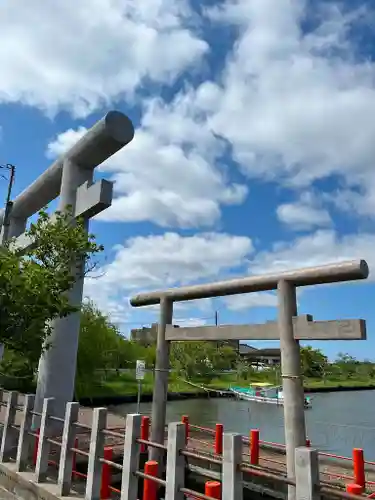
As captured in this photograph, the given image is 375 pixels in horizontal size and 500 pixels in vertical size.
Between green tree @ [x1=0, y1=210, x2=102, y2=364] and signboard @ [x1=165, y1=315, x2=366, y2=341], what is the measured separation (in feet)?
8.39

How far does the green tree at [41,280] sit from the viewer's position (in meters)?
→ 8.32

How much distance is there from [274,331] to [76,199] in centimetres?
546

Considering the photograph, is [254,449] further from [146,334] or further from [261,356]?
[261,356]

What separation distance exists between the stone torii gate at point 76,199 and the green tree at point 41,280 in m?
0.27

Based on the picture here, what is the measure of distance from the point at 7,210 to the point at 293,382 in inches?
394

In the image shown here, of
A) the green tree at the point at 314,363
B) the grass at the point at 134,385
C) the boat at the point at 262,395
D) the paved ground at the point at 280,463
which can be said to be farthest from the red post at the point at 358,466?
the green tree at the point at 314,363

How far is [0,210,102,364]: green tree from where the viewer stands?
8320mm

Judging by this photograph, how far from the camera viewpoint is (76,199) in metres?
9.98

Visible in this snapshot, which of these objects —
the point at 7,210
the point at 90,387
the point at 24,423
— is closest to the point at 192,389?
the point at 90,387

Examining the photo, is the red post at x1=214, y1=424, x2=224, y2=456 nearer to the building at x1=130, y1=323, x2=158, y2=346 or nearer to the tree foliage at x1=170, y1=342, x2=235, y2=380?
the building at x1=130, y1=323, x2=158, y2=346

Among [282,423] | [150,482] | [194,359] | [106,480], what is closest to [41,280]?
[106,480]

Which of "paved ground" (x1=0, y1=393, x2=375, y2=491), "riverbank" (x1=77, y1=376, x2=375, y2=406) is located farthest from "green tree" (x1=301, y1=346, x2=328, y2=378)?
"paved ground" (x1=0, y1=393, x2=375, y2=491)

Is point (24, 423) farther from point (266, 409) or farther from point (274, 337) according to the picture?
point (266, 409)

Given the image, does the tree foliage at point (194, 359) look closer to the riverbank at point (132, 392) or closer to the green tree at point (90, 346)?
the riverbank at point (132, 392)
